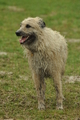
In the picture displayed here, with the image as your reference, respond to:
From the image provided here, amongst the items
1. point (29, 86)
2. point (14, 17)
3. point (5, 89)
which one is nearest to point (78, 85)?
point (29, 86)

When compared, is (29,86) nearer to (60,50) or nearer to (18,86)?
(18,86)

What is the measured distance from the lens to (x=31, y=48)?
7512mm

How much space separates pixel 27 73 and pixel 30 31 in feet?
12.0

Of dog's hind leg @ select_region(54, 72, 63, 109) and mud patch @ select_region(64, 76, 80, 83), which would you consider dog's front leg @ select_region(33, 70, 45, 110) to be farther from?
mud patch @ select_region(64, 76, 80, 83)

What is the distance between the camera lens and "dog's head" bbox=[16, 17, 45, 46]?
7410 millimetres

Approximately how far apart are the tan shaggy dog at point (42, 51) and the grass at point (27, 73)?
426 millimetres

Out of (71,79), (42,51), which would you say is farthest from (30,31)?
(71,79)

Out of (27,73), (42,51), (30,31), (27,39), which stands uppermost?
(30,31)

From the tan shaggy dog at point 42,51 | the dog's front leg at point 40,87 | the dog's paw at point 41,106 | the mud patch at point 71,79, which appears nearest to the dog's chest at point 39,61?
the tan shaggy dog at point 42,51

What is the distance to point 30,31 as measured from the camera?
7.42 meters

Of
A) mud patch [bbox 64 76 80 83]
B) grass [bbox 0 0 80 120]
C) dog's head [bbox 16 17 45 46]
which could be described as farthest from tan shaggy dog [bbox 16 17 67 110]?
mud patch [bbox 64 76 80 83]

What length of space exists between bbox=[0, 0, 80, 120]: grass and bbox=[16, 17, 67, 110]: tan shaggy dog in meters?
0.43

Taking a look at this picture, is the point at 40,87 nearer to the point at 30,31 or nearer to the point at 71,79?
the point at 30,31

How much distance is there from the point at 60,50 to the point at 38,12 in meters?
14.9
